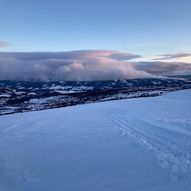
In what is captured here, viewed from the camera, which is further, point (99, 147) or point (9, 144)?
point (9, 144)

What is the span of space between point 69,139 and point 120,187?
23.3 ft

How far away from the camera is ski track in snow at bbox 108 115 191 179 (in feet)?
26.6

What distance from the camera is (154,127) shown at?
50.9 feet

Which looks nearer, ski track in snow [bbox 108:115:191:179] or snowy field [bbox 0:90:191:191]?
snowy field [bbox 0:90:191:191]

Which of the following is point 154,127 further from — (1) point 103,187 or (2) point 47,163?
(1) point 103,187

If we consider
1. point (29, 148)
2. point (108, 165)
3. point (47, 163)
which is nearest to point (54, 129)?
point (29, 148)

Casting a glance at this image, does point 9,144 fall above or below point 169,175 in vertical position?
below

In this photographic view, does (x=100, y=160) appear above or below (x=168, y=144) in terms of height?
below

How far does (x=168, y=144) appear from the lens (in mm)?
11000

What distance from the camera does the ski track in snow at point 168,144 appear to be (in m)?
8.11

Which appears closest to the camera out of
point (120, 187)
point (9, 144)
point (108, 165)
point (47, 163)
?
point (120, 187)

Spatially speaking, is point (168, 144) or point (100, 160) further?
point (168, 144)

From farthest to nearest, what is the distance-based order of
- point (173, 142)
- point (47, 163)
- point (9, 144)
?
point (9, 144) → point (173, 142) → point (47, 163)

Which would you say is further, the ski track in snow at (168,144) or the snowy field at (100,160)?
the ski track in snow at (168,144)
